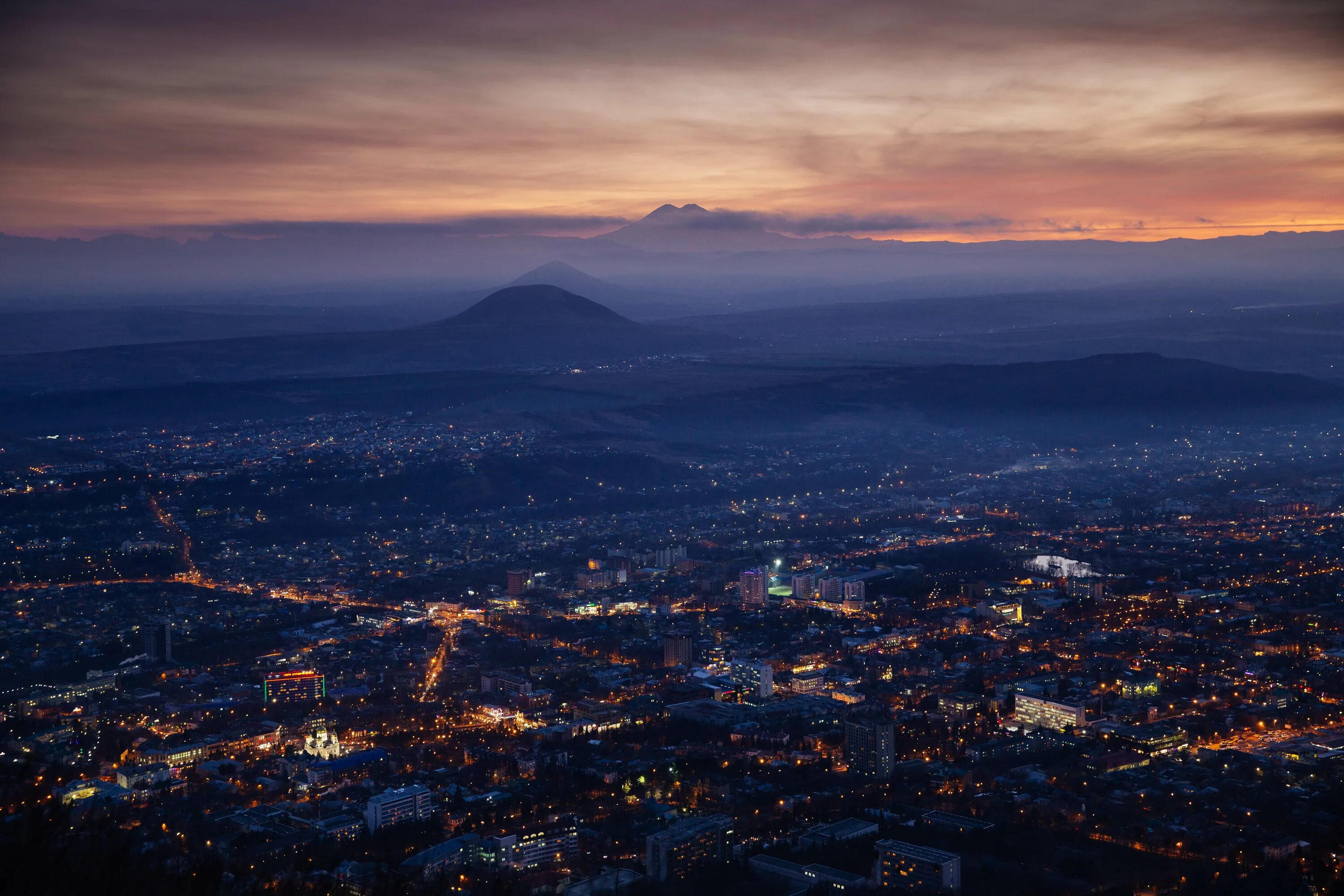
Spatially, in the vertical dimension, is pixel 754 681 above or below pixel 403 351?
below

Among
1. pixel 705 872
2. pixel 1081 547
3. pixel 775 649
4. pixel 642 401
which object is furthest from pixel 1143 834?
pixel 642 401

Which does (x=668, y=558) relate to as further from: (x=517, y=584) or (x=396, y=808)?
(x=396, y=808)

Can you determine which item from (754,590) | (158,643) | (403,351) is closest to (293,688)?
(158,643)

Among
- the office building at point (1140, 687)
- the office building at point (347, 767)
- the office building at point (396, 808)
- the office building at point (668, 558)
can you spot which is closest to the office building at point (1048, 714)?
the office building at point (1140, 687)

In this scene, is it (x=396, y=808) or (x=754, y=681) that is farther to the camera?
(x=754, y=681)

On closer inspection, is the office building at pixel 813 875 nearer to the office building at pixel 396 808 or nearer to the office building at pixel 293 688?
the office building at pixel 396 808

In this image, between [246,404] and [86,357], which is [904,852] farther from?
[86,357]

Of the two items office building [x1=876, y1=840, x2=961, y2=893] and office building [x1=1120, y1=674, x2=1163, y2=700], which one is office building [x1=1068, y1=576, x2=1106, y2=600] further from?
office building [x1=876, y1=840, x2=961, y2=893]
